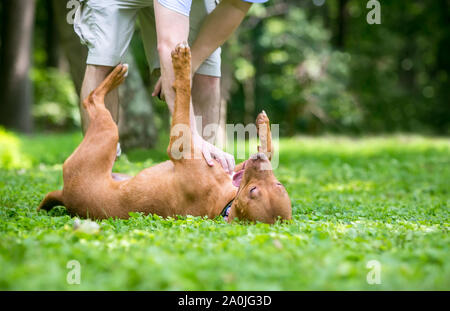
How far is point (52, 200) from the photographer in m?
4.35

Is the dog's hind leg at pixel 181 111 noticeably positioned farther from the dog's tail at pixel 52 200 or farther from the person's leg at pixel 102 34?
the dog's tail at pixel 52 200

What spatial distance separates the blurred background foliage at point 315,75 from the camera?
1967cm

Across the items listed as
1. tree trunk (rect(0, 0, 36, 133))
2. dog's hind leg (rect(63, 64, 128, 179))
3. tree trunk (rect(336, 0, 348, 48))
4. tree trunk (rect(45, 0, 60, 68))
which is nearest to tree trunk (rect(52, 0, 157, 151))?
dog's hind leg (rect(63, 64, 128, 179))

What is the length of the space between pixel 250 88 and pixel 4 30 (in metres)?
10.7

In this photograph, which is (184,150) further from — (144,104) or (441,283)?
(144,104)

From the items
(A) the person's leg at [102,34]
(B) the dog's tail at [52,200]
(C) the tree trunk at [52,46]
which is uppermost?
(C) the tree trunk at [52,46]

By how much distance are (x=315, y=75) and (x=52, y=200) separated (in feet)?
53.9

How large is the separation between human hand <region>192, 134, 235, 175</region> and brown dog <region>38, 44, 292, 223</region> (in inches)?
1.9

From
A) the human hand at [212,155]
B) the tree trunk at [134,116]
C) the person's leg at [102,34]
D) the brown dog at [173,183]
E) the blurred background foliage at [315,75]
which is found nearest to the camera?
the brown dog at [173,183]

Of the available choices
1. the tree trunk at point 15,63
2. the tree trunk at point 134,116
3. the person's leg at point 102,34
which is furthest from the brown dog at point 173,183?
the tree trunk at point 15,63

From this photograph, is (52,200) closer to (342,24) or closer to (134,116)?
(134,116)

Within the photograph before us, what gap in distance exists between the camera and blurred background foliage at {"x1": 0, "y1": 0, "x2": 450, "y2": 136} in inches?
774

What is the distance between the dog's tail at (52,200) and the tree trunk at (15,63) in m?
13.7

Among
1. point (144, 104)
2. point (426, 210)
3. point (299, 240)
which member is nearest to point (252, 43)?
point (144, 104)
